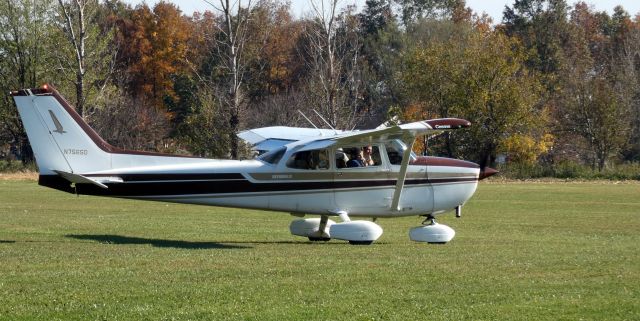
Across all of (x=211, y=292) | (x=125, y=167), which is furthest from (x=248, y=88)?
(x=211, y=292)

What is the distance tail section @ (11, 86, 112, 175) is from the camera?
17.5m

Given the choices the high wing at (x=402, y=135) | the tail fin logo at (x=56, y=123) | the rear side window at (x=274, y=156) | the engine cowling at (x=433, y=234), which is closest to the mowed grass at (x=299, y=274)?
the engine cowling at (x=433, y=234)

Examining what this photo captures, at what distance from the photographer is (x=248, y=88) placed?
83.3 metres

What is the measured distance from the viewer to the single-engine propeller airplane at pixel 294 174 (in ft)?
57.7

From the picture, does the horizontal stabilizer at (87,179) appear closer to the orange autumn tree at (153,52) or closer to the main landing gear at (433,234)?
the main landing gear at (433,234)

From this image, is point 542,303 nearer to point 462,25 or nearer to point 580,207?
point 580,207

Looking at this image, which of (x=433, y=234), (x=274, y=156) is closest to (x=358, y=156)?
(x=274, y=156)

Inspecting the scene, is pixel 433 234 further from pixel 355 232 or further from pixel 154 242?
pixel 154 242

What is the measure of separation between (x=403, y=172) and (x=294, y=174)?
206 cm

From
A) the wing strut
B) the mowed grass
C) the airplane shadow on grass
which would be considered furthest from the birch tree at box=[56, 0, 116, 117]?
the wing strut

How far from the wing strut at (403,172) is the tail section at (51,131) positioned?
19.1 feet

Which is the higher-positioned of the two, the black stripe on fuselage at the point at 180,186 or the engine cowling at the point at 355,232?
the black stripe on fuselage at the point at 180,186

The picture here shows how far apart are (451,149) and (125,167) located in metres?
48.2

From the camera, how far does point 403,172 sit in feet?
63.5
